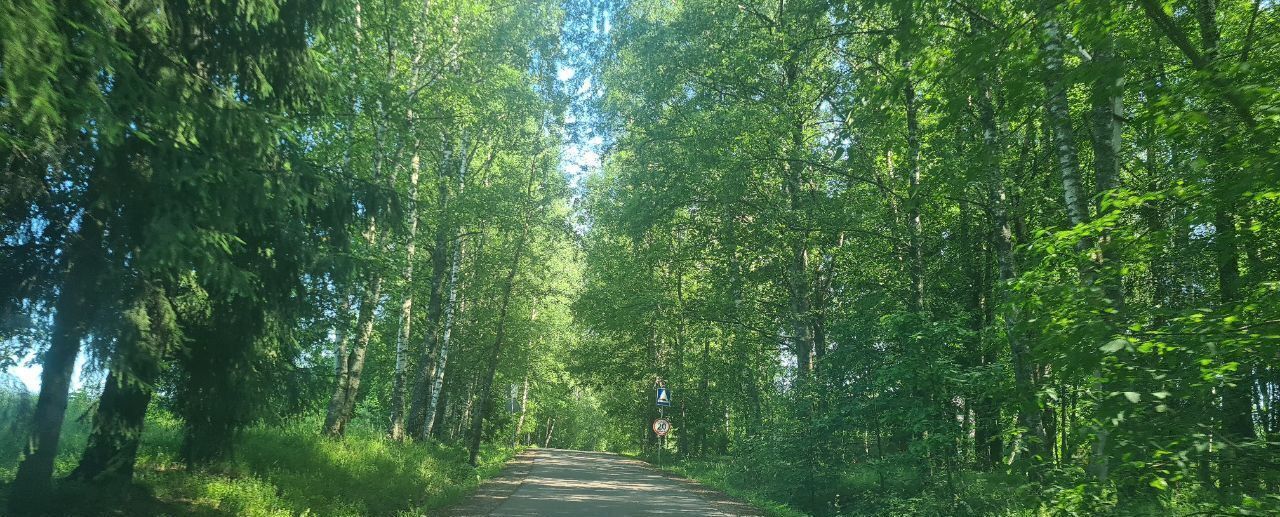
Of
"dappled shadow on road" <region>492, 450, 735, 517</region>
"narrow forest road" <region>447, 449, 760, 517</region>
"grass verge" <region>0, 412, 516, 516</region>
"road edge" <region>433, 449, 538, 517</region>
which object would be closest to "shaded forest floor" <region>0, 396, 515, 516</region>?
"grass verge" <region>0, 412, 516, 516</region>

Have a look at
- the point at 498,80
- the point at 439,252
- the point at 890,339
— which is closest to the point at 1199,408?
the point at 890,339

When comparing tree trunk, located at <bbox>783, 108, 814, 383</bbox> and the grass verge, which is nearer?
the grass verge

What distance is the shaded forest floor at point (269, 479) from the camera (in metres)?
7.25

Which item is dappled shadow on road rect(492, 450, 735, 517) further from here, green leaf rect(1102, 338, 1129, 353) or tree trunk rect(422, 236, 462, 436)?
green leaf rect(1102, 338, 1129, 353)

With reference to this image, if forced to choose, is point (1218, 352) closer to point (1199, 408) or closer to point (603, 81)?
point (1199, 408)

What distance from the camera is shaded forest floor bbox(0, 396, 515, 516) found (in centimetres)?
725

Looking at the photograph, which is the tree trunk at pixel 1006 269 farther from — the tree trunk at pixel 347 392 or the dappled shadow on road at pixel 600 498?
the tree trunk at pixel 347 392

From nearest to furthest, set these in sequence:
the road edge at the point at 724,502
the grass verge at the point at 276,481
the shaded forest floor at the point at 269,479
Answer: the shaded forest floor at the point at 269,479
the grass verge at the point at 276,481
the road edge at the point at 724,502

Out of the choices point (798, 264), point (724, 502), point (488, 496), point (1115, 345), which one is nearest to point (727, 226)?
point (798, 264)

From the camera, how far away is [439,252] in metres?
19.6

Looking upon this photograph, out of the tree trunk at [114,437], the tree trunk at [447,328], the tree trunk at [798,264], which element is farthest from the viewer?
the tree trunk at [447,328]

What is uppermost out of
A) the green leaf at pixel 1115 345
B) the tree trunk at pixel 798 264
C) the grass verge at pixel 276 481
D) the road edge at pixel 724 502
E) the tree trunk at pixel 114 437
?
the tree trunk at pixel 798 264

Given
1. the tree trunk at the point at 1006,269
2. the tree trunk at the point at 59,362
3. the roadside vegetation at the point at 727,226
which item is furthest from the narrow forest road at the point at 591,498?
the tree trunk at the point at 59,362

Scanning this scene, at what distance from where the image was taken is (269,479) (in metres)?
9.30
